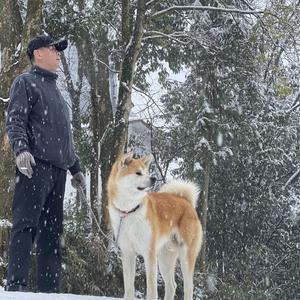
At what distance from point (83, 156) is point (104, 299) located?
11245 mm

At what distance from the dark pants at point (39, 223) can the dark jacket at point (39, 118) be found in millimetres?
130

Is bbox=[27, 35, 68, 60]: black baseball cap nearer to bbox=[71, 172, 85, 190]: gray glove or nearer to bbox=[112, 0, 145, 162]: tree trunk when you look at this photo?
bbox=[71, 172, 85, 190]: gray glove

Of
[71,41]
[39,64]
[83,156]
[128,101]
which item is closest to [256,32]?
[128,101]

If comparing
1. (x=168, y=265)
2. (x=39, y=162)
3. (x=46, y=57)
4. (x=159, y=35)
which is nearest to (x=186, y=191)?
(x=168, y=265)

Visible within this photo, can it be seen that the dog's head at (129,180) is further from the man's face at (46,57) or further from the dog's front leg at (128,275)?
the man's face at (46,57)

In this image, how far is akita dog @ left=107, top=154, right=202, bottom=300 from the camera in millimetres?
5891


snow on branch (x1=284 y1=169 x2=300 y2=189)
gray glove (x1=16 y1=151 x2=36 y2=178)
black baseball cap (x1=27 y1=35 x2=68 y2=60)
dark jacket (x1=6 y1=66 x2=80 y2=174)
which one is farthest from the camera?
snow on branch (x1=284 y1=169 x2=300 y2=189)

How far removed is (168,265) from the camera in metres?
6.90

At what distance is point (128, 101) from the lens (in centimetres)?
1316

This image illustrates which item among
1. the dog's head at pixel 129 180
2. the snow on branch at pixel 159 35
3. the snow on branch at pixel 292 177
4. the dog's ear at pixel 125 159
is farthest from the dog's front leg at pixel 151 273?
the snow on branch at pixel 292 177

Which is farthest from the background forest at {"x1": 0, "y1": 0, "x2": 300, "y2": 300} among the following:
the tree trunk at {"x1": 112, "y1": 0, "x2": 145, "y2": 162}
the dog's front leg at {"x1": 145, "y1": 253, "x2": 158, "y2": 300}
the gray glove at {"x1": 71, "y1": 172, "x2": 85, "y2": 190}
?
the dog's front leg at {"x1": 145, "y1": 253, "x2": 158, "y2": 300}

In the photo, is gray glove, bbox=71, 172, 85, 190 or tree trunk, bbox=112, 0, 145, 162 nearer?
gray glove, bbox=71, 172, 85, 190

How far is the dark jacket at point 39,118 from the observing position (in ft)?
A: 17.5

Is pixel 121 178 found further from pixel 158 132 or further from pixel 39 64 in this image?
pixel 158 132
